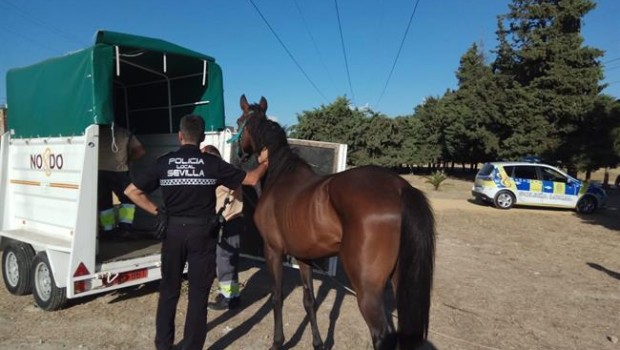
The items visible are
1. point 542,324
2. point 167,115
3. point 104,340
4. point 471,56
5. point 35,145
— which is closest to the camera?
point 104,340

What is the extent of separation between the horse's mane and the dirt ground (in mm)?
1642

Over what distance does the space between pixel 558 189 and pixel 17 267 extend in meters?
15.3

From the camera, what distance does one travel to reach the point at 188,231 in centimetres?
321

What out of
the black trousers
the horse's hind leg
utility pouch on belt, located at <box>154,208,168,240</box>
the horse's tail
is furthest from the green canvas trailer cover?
the horse's tail

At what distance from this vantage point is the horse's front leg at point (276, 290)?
3926 millimetres

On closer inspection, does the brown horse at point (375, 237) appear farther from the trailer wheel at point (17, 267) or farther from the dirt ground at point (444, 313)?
the trailer wheel at point (17, 267)

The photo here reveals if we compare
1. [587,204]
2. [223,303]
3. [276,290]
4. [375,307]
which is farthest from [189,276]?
[587,204]

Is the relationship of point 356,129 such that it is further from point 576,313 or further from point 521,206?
point 576,313

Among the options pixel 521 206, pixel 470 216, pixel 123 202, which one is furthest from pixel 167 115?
pixel 521 206

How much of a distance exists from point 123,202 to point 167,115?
4.79 feet

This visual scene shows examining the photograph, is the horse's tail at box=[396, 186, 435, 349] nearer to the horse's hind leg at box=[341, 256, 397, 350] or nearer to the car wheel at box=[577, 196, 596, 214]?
A: the horse's hind leg at box=[341, 256, 397, 350]

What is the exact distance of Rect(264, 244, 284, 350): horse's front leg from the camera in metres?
3.93

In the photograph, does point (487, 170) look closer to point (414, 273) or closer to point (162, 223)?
point (414, 273)

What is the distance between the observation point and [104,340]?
4051mm
